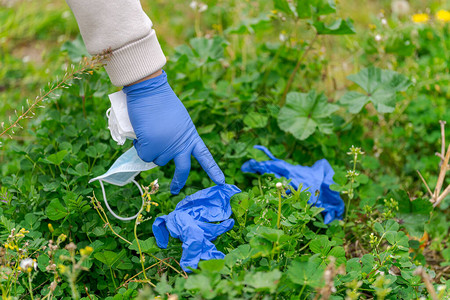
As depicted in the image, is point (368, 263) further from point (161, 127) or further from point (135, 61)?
point (135, 61)

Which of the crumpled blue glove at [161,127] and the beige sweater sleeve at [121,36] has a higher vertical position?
the beige sweater sleeve at [121,36]

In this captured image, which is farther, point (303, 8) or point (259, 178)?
point (303, 8)

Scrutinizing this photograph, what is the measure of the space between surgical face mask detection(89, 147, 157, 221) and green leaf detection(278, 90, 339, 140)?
839 millimetres

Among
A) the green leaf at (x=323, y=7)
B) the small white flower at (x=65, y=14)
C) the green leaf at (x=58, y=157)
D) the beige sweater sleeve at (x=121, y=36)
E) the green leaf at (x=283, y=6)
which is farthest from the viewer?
the small white flower at (x=65, y=14)

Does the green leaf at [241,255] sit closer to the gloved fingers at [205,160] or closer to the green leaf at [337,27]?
the gloved fingers at [205,160]

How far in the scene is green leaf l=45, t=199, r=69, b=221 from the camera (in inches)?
67.0

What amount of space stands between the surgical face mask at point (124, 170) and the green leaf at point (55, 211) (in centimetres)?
16

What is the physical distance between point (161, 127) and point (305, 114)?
1.00 metres

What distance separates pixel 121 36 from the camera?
156 centimetres

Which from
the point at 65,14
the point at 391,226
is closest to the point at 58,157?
the point at 391,226

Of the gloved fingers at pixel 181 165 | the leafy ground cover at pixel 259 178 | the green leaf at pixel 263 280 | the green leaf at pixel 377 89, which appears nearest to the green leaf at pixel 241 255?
the leafy ground cover at pixel 259 178

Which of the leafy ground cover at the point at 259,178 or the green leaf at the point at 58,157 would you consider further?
the green leaf at the point at 58,157

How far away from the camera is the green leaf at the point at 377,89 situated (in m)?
2.30

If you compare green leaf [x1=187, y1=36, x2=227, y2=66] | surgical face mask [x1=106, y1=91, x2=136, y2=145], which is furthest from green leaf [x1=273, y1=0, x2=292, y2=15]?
surgical face mask [x1=106, y1=91, x2=136, y2=145]
